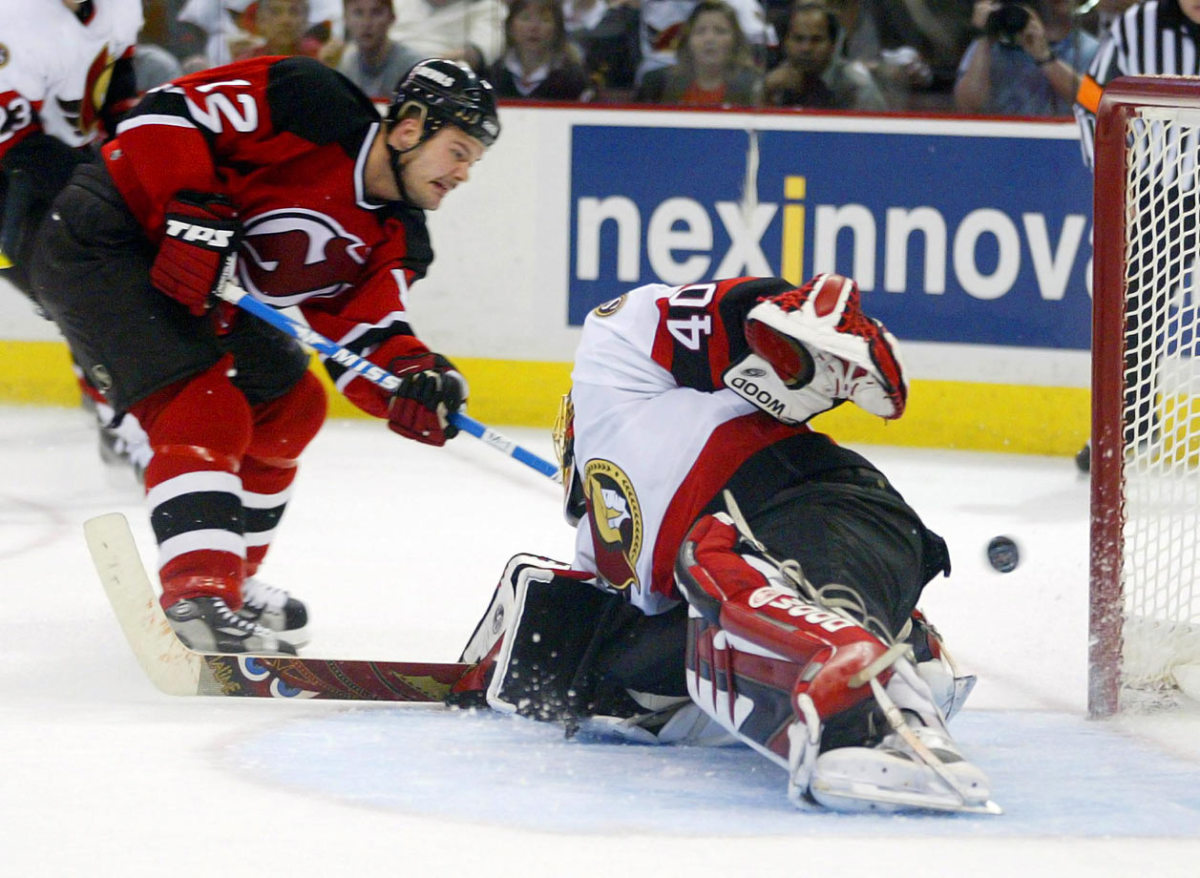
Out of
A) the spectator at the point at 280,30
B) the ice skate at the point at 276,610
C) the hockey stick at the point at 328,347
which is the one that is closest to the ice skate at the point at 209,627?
the ice skate at the point at 276,610

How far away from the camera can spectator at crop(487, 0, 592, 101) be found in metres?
4.89

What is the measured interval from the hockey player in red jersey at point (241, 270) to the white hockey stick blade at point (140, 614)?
A: 0.08 meters

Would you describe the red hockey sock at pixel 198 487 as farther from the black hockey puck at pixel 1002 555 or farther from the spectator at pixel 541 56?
the spectator at pixel 541 56

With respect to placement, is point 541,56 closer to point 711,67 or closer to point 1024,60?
point 711,67

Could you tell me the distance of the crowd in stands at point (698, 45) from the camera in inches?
182

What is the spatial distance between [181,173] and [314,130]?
0.21 m

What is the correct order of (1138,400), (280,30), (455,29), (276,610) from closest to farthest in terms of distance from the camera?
(1138,400)
(276,610)
(455,29)
(280,30)

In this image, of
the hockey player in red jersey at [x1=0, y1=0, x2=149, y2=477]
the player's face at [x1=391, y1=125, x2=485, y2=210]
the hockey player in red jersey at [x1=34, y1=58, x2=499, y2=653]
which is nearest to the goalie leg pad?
the hockey player in red jersey at [x1=34, y1=58, x2=499, y2=653]

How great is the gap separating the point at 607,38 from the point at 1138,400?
2709mm

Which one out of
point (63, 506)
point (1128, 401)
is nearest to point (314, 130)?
point (1128, 401)

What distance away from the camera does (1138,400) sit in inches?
98.2

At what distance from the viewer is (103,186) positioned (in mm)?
2676

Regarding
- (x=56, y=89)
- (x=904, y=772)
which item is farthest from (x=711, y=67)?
(x=904, y=772)

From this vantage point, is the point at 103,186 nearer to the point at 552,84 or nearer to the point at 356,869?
the point at 356,869
